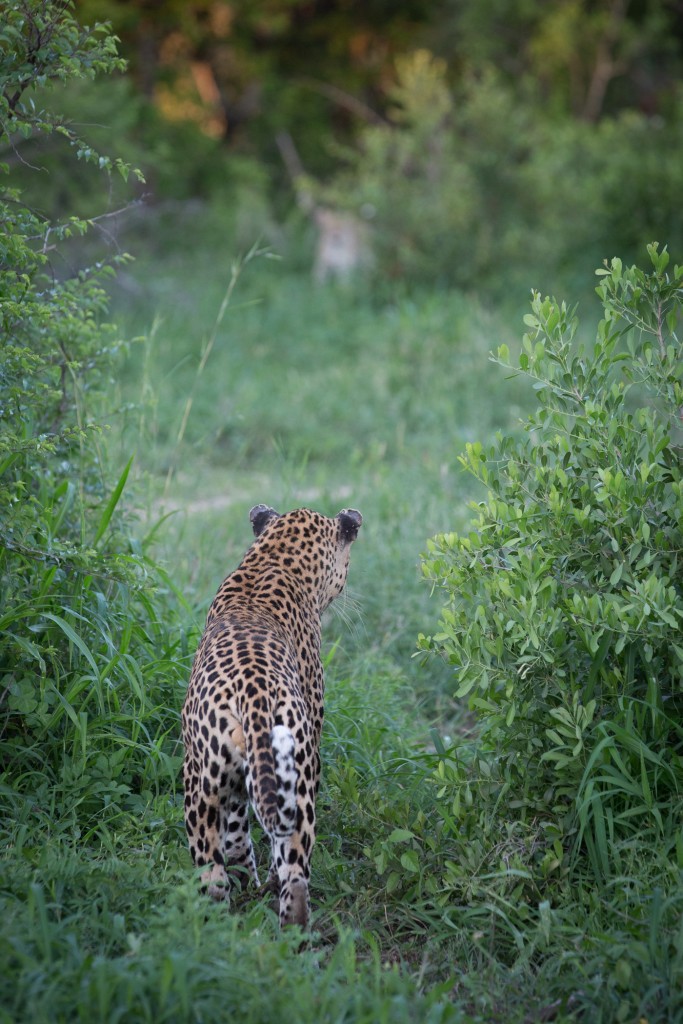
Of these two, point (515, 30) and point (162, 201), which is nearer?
point (162, 201)

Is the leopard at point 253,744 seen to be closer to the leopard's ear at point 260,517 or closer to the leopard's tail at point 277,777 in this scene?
the leopard's tail at point 277,777

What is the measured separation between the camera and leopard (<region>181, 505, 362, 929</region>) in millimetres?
2938

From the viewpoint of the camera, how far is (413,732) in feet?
14.9

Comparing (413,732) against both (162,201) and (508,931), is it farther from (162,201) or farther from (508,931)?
(162,201)

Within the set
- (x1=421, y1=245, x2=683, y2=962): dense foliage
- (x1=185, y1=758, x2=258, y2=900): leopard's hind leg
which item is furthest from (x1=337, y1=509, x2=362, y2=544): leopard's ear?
(x1=185, y1=758, x2=258, y2=900): leopard's hind leg

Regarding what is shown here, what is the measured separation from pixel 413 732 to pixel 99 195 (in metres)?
9.26

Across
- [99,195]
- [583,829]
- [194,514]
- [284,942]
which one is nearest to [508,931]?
[583,829]

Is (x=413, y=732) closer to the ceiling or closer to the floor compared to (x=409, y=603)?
closer to the floor

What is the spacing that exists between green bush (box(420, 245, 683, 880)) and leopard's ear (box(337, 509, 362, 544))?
0.37 m

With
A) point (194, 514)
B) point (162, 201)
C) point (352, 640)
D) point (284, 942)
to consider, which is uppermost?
point (162, 201)

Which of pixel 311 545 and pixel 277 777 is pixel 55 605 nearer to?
pixel 311 545

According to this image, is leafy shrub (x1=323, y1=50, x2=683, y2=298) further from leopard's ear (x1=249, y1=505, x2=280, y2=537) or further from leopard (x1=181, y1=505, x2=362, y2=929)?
leopard (x1=181, y1=505, x2=362, y2=929)

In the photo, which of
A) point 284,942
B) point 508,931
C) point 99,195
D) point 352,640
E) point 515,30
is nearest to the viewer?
point 284,942

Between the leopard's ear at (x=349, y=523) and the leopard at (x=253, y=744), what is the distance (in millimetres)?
471
